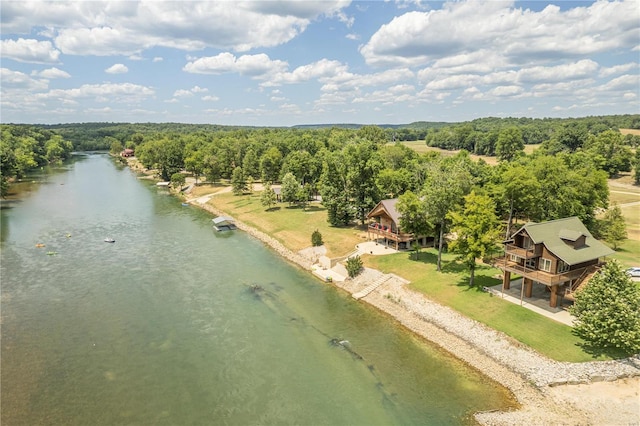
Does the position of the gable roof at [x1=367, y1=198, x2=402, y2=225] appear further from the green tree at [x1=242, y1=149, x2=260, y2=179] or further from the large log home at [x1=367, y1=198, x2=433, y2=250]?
the green tree at [x1=242, y1=149, x2=260, y2=179]

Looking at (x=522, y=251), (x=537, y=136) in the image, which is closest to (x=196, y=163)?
(x=522, y=251)

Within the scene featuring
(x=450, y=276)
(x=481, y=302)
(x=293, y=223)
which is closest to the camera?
(x=481, y=302)

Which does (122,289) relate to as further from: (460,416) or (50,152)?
(50,152)

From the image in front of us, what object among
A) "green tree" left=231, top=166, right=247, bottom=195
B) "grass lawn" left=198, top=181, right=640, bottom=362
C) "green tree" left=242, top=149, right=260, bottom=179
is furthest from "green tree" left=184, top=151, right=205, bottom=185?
"grass lawn" left=198, top=181, right=640, bottom=362

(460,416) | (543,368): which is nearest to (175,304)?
(460,416)

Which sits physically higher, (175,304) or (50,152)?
(50,152)

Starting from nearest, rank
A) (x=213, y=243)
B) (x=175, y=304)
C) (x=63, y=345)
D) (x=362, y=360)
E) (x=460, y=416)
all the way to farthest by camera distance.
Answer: (x=460, y=416), (x=362, y=360), (x=63, y=345), (x=175, y=304), (x=213, y=243)

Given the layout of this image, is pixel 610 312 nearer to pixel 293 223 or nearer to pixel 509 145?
pixel 293 223
